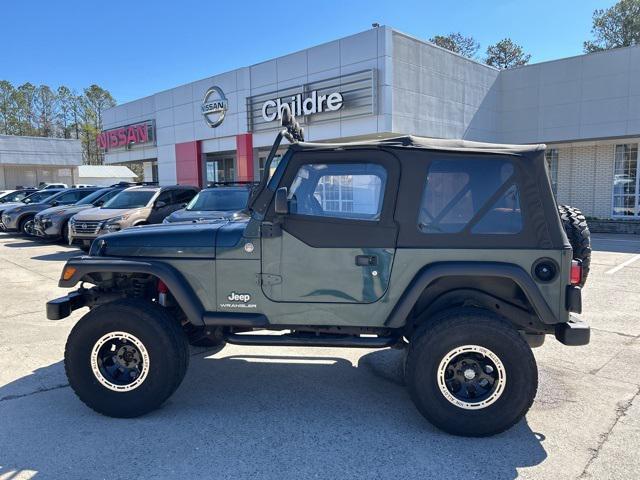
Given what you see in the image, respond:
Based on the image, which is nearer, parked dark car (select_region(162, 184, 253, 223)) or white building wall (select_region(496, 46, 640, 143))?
parked dark car (select_region(162, 184, 253, 223))

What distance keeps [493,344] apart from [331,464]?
136 centimetres

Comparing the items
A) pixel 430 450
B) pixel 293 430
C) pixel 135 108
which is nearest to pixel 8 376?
pixel 293 430

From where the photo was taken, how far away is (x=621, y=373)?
15.2 feet

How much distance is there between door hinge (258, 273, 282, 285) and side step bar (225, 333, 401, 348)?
17.3 inches

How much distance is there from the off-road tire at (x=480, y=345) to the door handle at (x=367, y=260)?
605mm

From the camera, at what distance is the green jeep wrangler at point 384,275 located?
3445 millimetres

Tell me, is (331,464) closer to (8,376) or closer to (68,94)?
(8,376)

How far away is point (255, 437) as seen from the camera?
138 inches

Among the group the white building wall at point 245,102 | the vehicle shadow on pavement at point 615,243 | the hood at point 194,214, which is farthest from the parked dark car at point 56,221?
the vehicle shadow on pavement at point 615,243

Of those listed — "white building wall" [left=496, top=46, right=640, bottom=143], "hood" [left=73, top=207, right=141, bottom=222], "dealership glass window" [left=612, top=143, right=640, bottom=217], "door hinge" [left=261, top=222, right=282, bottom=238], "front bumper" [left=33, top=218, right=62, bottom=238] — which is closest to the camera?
"door hinge" [left=261, top=222, right=282, bottom=238]

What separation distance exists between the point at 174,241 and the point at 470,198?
2.25 m

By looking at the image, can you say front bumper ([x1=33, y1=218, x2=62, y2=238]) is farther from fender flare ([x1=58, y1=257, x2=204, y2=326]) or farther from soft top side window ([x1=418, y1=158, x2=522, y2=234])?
soft top side window ([x1=418, y1=158, x2=522, y2=234])

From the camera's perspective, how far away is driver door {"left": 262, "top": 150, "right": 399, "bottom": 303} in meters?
3.56

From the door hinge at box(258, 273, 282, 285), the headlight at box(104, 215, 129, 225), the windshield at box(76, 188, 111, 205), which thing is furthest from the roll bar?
the windshield at box(76, 188, 111, 205)
